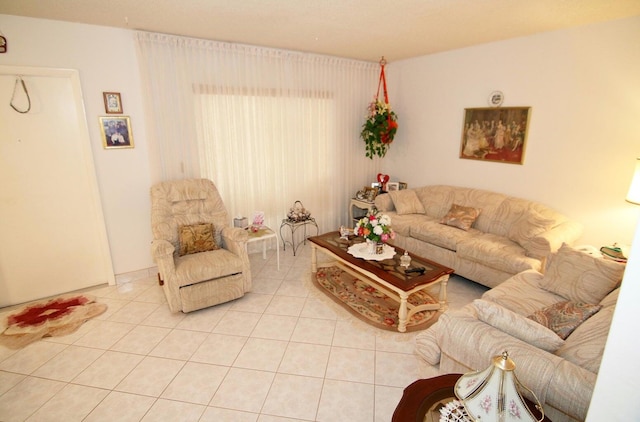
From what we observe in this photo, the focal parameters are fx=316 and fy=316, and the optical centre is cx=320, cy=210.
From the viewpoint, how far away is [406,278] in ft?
9.25

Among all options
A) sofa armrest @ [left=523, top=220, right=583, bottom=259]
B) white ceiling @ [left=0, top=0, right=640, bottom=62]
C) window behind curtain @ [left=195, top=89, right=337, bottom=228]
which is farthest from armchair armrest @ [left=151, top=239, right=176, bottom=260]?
sofa armrest @ [left=523, top=220, right=583, bottom=259]

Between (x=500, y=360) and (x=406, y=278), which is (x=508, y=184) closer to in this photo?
(x=406, y=278)

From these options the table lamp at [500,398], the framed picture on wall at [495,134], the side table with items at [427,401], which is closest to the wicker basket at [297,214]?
the framed picture on wall at [495,134]

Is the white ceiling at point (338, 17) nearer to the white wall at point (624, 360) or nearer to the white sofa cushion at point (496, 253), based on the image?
the white sofa cushion at point (496, 253)

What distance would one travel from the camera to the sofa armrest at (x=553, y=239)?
10.1 ft

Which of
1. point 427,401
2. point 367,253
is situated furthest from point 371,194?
point 427,401

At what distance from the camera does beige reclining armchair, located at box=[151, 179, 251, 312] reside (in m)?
3.01

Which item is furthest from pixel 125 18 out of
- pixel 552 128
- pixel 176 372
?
pixel 552 128

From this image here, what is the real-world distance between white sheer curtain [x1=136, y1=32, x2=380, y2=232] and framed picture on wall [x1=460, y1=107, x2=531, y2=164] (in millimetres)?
1672

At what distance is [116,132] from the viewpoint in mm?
3492

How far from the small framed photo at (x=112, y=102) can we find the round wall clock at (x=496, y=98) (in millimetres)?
4385

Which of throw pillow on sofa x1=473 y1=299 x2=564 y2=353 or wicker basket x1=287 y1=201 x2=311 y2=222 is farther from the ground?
throw pillow on sofa x1=473 y1=299 x2=564 y2=353

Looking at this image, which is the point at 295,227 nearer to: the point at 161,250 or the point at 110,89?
the point at 161,250

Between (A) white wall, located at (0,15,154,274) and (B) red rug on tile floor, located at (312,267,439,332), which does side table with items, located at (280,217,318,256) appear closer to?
(B) red rug on tile floor, located at (312,267,439,332)
